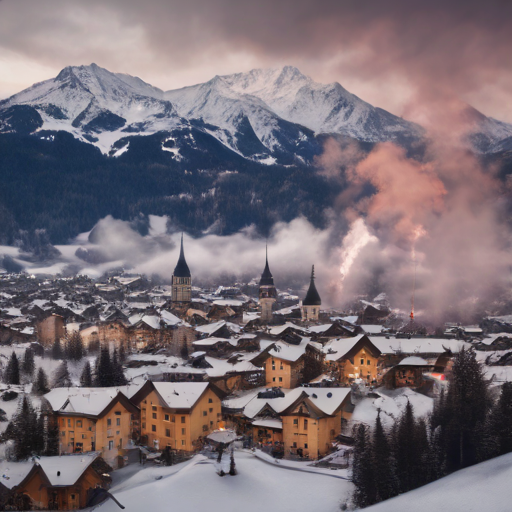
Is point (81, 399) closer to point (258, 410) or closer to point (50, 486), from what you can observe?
point (50, 486)

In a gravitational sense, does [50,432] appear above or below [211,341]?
below

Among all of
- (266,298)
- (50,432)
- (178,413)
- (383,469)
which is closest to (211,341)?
(178,413)

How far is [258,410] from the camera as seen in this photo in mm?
73812

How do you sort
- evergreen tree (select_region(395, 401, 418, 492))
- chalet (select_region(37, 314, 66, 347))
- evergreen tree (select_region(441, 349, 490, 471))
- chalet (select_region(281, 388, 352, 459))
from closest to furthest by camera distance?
evergreen tree (select_region(395, 401, 418, 492)), evergreen tree (select_region(441, 349, 490, 471)), chalet (select_region(281, 388, 352, 459)), chalet (select_region(37, 314, 66, 347))

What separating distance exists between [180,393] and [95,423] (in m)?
9.32

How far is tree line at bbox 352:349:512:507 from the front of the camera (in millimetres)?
57406

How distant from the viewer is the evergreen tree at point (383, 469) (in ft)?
187

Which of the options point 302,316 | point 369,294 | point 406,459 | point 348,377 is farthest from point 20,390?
point 369,294

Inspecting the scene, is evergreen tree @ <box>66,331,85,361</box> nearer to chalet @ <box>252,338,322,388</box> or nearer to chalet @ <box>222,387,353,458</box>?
chalet @ <box>252,338,322,388</box>

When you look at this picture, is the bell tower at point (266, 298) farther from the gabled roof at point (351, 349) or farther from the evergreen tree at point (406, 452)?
the evergreen tree at point (406, 452)

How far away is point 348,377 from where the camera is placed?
286 ft

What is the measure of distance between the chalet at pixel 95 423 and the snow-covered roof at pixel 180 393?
3983 millimetres

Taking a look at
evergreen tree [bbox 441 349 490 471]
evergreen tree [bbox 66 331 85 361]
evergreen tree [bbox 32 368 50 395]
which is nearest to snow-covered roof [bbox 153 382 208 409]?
evergreen tree [bbox 32 368 50 395]

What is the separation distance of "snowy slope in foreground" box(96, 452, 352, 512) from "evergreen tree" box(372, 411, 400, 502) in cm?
272
